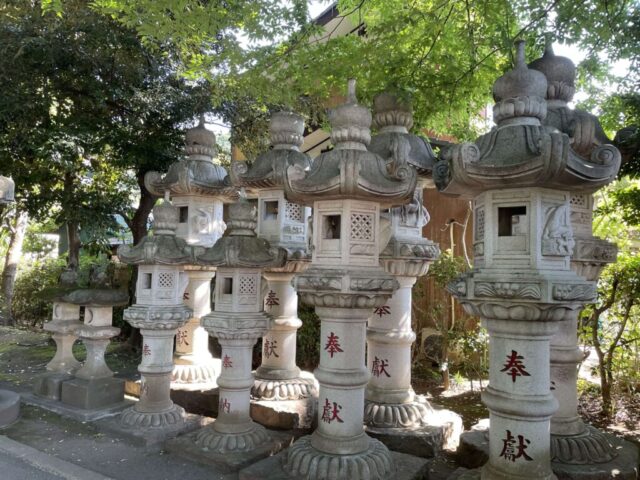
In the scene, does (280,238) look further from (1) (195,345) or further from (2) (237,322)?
(1) (195,345)

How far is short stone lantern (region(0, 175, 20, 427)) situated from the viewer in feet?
20.5

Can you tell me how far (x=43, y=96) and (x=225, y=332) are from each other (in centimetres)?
659

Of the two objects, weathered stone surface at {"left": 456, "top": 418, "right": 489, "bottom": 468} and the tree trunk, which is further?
the tree trunk

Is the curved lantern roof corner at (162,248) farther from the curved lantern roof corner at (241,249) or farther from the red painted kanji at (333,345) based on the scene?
the red painted kanji at (333,345)

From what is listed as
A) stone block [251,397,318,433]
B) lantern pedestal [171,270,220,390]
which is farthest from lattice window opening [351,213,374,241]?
lantern pedestal [171,270,220,390]

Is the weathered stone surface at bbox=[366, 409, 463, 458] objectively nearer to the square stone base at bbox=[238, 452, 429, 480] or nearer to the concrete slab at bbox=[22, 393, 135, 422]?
the square stone base at bbox=[238, 452, 429, 480]

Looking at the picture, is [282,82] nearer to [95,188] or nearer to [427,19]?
[427,19]

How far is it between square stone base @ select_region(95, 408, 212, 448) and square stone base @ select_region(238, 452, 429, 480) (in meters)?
1.65

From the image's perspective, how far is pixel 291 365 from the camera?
22.5 ft

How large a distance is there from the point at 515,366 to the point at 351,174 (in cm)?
207

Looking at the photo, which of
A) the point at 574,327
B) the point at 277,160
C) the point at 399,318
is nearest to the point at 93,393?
the point at 277,160

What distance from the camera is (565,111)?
4852 millimetres

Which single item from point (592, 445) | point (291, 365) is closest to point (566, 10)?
point (592, 445)

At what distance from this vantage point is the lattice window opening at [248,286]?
543 centimetres
